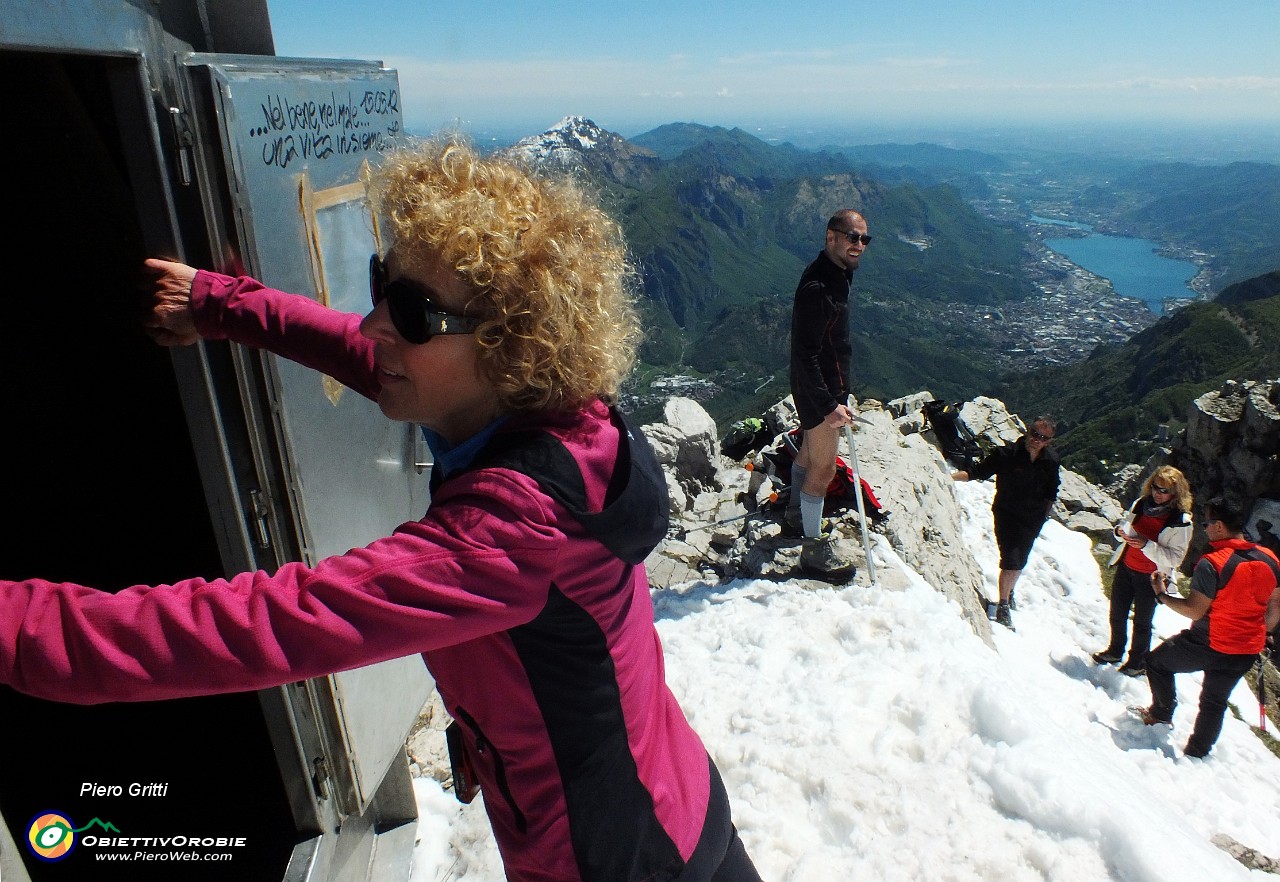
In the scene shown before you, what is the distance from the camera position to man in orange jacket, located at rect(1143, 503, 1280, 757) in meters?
6.65

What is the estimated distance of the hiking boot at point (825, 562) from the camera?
727 cm

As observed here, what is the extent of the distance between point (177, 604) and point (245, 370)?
1.56m

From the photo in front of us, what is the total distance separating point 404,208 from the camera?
1714 mm

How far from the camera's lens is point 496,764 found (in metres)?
1.97

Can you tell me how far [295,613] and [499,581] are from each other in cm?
37

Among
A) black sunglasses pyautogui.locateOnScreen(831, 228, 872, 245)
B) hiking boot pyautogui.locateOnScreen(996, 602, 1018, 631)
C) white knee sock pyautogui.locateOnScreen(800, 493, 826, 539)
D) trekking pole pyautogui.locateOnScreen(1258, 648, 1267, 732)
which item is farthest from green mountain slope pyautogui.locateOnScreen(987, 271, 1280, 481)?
black sunglasses pyautogui.locateOnScreen(831, 228, 872, 245)

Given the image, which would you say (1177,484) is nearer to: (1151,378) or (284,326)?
(284,326)

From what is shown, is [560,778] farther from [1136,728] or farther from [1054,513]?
[1054,513]

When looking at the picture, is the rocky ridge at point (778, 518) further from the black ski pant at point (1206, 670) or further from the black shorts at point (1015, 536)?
the black ski pant at point (1206, 670)

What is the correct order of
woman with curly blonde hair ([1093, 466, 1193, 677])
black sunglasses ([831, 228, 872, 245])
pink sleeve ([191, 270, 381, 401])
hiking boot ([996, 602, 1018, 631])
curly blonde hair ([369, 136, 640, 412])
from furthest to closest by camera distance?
hiking boot ([996, 602, 1018, 631]) < woman with curly blonde hair ([1093, 466, 1193, 677]) < black sunglasses ([831, 228, 872, 245]) < pink sleeve ([191, 270, 381, 401]) < curly blonde hair ([369, 136, 640, 412])

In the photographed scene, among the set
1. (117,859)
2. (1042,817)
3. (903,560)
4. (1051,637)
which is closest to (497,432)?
(117,859)

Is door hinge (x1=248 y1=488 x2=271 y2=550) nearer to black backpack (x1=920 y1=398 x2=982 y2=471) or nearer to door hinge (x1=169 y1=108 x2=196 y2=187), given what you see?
door hinge (x1=169 y1=108 x2=196 y2=187)

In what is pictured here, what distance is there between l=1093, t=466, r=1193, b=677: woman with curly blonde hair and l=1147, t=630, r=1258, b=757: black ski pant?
2.90ft

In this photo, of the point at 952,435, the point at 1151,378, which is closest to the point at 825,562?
the point at 952,435
